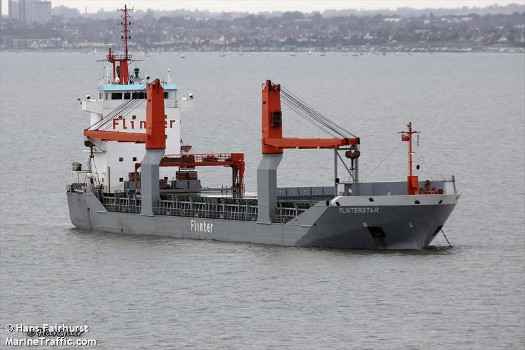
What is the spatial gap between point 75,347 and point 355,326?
26.1 feet

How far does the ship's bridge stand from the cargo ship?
0.14 feet

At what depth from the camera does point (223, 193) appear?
67.7m

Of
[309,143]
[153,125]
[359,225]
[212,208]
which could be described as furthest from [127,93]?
[359,225]

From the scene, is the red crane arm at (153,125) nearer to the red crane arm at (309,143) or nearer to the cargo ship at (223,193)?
the cargo ship at (223,193)

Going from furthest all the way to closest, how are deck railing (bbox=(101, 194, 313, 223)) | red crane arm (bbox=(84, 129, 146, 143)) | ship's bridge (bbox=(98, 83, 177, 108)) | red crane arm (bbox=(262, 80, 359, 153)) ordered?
ship's bridge (bbox=(98, 83, 177, 108)) → red crane arm (bbox=(84, 129, 146, 143)) → deck railing (bbox=(101, 194, 313, 223)) → red crane arm (bbox=(262, 80, 359, 153))

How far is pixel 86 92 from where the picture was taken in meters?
182

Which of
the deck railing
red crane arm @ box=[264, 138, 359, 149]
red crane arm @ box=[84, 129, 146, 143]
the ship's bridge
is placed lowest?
the deck railing

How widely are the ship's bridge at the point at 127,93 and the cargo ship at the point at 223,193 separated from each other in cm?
4

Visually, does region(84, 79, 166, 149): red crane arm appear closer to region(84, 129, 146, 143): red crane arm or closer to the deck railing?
region(84, 129, 146, 143): red crane arm

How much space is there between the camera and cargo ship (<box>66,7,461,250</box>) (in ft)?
188

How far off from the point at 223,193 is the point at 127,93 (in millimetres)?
5997

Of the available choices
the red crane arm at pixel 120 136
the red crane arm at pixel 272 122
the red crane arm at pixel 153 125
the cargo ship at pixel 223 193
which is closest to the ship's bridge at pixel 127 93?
the cargo ship at pixel 223 193

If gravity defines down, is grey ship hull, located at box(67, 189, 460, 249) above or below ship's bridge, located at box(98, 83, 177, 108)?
below

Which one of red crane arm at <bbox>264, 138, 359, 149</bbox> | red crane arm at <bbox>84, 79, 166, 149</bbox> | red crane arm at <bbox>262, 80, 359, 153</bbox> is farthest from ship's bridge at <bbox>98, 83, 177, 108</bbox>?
red crane arm at <bbox>264, 138, 359, 149</bbox>
